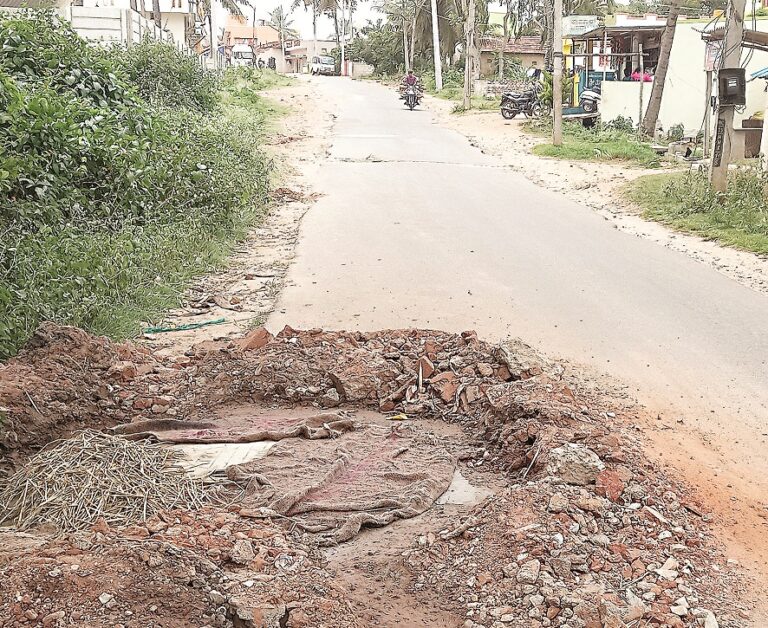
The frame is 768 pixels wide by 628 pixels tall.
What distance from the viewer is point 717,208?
40.3 feet

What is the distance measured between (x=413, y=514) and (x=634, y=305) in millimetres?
4686

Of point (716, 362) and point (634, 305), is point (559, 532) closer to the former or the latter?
point (716, 362)

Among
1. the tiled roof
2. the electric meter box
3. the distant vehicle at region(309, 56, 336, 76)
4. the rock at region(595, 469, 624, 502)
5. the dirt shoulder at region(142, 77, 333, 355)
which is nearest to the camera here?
the rock at region(595, 469, 624, 502)

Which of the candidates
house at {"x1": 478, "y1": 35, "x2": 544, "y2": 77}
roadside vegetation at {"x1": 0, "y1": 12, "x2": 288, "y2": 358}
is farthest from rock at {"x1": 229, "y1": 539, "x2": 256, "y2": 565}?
house at {"x1": 478, "y1": 35, "x2": 544, "y2": 77}

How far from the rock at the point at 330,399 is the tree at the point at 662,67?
18.6 metres

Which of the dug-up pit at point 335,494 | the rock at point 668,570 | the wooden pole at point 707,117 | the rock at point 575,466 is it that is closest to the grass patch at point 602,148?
the wooden pole at point 707,117

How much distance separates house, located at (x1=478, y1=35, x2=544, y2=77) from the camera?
2024 inches

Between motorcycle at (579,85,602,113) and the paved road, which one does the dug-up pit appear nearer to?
the paved road

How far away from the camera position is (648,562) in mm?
3707

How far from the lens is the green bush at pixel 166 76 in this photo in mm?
17516

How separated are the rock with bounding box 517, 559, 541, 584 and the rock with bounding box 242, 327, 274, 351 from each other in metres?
3.18

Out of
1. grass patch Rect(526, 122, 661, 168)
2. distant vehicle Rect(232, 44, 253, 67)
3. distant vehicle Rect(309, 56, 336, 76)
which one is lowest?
grass patch Rect(526, 122, 661, 168)

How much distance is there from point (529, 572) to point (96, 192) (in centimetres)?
772

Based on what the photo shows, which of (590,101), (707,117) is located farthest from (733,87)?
(590,101)
